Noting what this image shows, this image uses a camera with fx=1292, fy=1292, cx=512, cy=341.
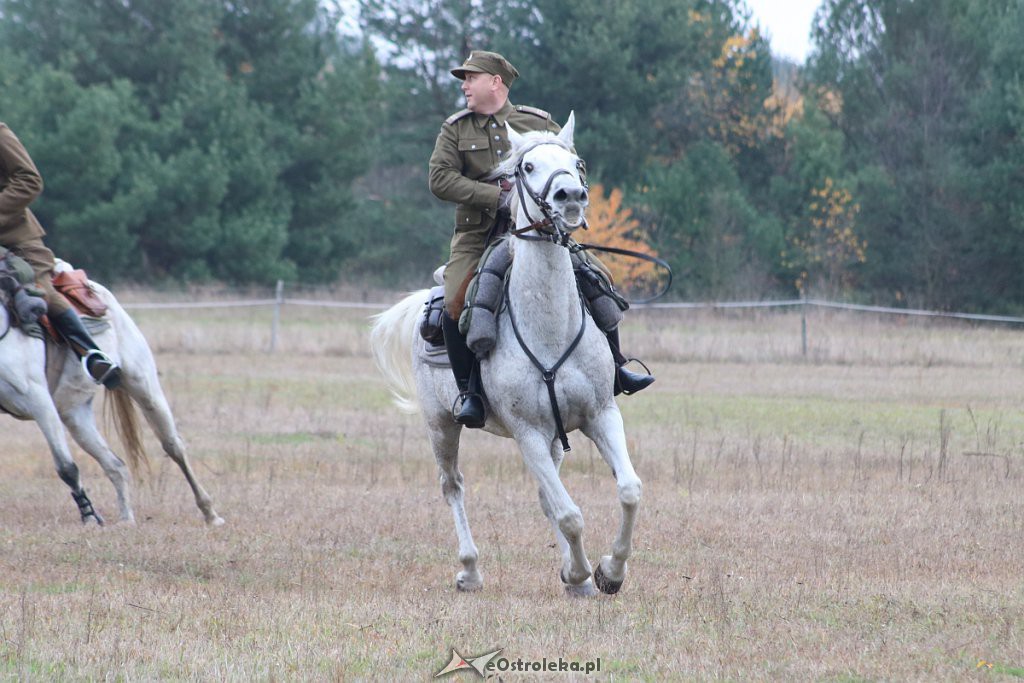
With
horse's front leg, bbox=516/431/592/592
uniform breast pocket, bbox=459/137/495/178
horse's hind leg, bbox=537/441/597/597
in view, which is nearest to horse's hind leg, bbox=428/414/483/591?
horse's hind leg, bbox=537/441/597/597

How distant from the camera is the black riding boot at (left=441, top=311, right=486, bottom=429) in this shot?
299 inches

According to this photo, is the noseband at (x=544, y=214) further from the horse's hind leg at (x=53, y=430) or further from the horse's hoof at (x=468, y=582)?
the horse's hind leg at (x=53, y=430)

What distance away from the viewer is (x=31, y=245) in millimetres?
10172

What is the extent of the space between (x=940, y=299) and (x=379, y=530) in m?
31.1

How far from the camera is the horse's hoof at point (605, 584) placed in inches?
286

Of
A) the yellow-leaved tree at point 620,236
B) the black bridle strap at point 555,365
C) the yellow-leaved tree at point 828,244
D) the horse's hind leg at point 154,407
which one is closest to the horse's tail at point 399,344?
the horse's hind leg at point 154,407

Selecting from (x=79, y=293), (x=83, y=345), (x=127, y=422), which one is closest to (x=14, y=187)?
(x=79, y=293)

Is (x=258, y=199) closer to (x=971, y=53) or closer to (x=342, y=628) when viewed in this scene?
(x=971, y=53)

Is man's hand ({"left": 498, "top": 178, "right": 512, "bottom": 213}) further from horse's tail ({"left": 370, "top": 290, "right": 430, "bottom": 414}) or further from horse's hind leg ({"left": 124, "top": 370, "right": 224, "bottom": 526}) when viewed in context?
horse's hind leg ({"left": 124, "top": 370, "right": 224, "bottom": 526})

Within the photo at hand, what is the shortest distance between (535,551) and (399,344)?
189cm

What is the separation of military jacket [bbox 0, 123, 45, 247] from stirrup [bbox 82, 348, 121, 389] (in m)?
1.05

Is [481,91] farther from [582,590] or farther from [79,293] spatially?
[79,293]

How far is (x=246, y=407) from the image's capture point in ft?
57.1

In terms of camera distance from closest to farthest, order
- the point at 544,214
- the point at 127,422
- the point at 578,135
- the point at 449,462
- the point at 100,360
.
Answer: the point at 544,214
the point at 449,462
the point at 100,360
the point at 127,422
the point at 578,135
